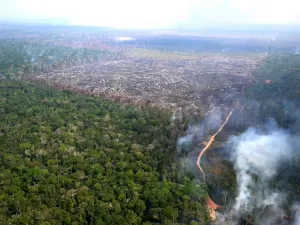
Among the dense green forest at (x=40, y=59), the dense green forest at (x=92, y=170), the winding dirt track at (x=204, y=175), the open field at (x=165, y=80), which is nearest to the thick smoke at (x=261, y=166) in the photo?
the winding dirt track at (x=204, y=175)

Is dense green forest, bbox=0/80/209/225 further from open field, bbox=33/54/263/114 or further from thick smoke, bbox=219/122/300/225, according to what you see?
open field, bbox=33/54/263/114

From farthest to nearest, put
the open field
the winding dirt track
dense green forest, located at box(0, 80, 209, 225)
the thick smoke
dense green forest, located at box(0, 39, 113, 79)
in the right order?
1. dense green forest, located at box(0, 39, 113, 79)
2. the open field
3. the winding dirt track
4. the thick smoke
5. dense green forest, located at box(0, 80, 209, 225)

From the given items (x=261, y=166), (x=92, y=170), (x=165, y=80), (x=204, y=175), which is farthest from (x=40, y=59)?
(x=261, y=166)

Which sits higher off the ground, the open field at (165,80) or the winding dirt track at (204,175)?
the open field at (165,80)

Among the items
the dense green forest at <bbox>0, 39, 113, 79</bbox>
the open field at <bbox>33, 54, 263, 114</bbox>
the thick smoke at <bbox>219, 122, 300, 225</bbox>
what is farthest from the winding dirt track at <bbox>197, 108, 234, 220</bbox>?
the dense green forest at <bbox>0, 39, 113, 79</bbox>

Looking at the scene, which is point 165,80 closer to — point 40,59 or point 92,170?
point 40,59

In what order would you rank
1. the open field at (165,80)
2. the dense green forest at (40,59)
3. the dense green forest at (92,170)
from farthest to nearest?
the dense green forest at (40,59) < the open field at (165,80) < the dense green forest at (92,170)

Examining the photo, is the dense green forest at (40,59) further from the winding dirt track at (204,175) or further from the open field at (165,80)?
the winding dirt track at (204,175)

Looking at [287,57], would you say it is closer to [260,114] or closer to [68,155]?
[260,114]
